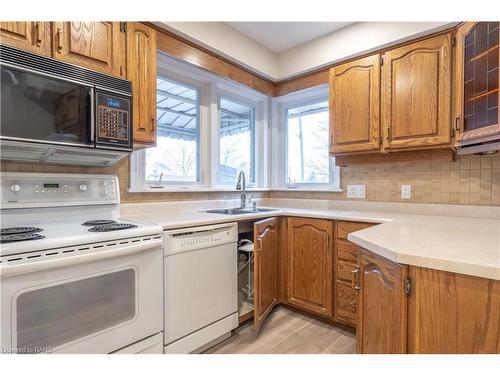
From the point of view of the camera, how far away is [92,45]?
1.48 metres

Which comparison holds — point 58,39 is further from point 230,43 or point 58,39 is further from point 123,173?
point 230,43

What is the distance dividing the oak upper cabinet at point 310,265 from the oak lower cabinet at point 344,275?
4cm

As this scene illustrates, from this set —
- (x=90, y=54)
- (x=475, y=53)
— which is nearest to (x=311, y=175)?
(x=475, y=53)

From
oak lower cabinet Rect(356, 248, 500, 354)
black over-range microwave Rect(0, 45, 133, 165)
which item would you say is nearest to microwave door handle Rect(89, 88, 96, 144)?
black over-range microwave Rect(0, 45, 133, 165)

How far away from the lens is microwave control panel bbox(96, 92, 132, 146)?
4.72 ft

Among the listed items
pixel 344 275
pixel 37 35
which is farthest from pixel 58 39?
pixel 344 275

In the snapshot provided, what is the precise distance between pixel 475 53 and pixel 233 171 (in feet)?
6.72

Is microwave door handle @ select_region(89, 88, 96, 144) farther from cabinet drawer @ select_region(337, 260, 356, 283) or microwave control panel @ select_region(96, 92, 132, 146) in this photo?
cabinet drawer @ select_region(337, 260, 356, 283)

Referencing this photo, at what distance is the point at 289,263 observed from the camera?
2.29 metres

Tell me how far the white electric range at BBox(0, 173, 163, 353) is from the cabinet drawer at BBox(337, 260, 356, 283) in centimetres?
125

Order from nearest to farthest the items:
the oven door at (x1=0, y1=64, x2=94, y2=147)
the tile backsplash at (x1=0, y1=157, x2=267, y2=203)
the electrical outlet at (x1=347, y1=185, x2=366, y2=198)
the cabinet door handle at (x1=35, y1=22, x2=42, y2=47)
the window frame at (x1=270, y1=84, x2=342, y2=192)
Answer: the oven door at (x1=0, y1=64, x2=94, y2=147)
the cabinet door handle at (x1=35, y1=22, x2=42, y2=47)
the tile backsplash at (x1=0, y1=157, x2=267, y2=203)
the electrical outlet at (x1=347, y1=185, x2=366, y2=198)
the window frame at (x1=270, y1=84, x2=342, y2=192)

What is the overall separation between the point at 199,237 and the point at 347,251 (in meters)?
1.05

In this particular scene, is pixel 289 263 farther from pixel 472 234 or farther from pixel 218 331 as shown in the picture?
pixel 472 234

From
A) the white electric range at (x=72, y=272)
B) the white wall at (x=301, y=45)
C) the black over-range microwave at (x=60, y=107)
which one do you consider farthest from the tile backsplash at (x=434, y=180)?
the black over-range microwave at (x=60, y=107)
